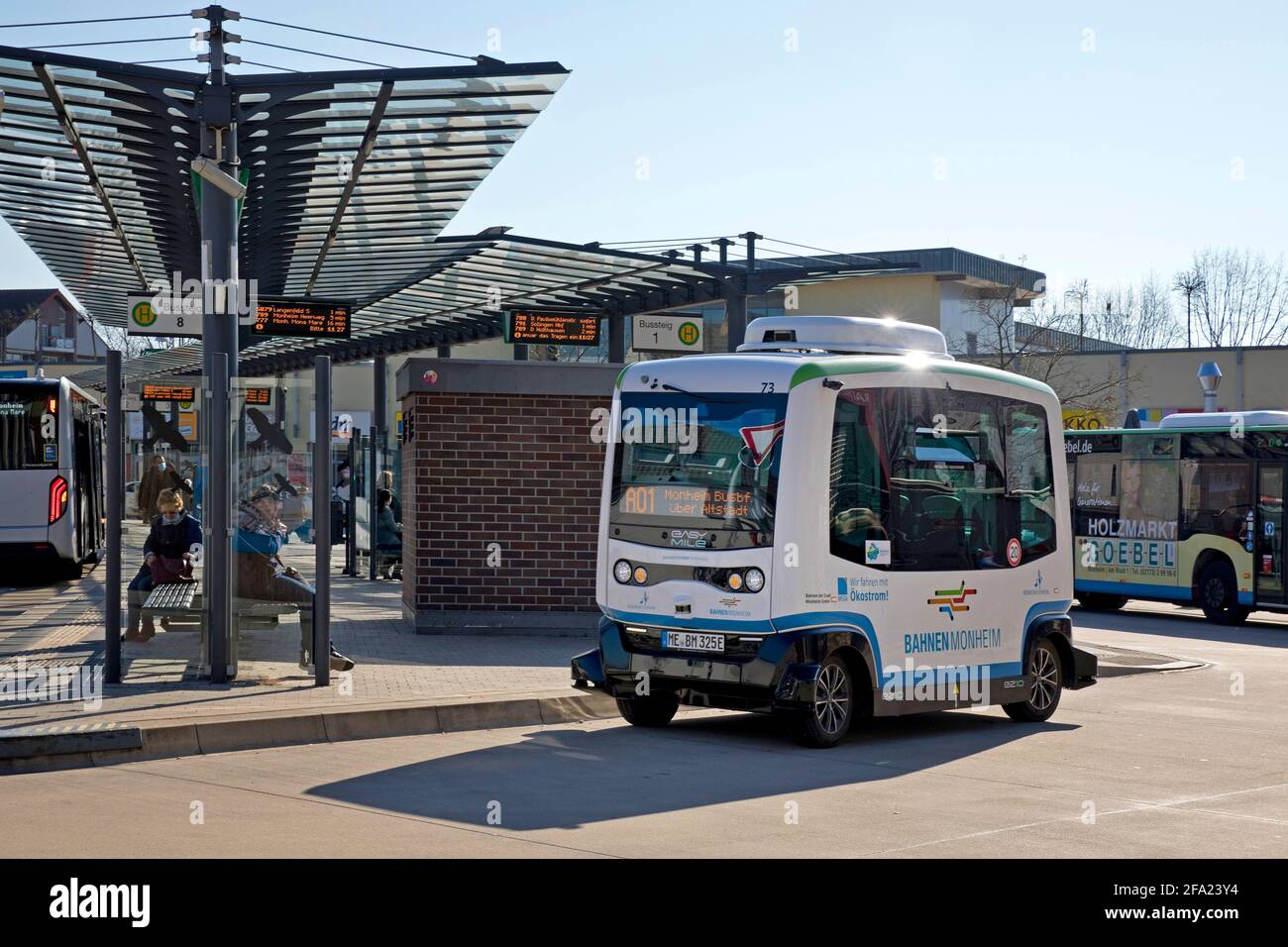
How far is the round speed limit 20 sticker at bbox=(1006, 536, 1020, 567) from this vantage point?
12336 mm

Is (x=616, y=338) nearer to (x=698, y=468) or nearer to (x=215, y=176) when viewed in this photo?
(x=215, y=176)

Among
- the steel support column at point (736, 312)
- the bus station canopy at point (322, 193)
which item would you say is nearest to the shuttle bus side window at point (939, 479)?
the bus station canopy at point (322, 193)

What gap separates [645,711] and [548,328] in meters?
15.3

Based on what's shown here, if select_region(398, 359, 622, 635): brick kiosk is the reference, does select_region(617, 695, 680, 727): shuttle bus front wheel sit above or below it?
below

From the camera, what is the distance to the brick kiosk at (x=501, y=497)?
16.7 metres

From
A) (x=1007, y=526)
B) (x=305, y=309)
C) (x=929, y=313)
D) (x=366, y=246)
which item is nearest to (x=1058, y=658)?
(x=1007, y=526)

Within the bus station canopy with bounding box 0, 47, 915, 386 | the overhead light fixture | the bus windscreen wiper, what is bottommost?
the bus windscreen wiper

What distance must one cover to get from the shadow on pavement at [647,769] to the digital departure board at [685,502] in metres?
1.58

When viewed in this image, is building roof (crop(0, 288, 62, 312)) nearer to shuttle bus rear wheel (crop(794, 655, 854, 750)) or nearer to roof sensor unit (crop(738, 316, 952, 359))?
roof sensor unit (crop(738, 316, 952, 359))

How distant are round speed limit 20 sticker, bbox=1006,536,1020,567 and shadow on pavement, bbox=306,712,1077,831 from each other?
1280 mm

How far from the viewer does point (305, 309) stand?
70.9 ft

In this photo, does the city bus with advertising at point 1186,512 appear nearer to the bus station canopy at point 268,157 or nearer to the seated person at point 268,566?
the bus station canopy at point 268,157

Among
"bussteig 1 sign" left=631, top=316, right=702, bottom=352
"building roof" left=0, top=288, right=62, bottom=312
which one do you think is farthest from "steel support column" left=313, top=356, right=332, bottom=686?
"building roof" left=0, top=288, right=62, bottom=312
